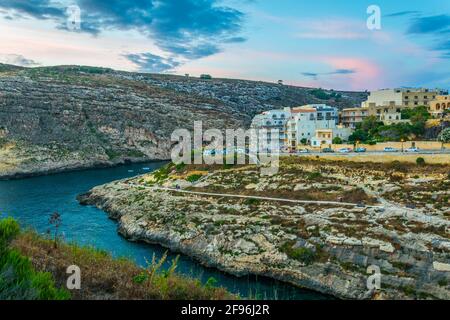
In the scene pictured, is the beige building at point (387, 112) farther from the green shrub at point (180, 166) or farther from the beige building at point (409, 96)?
the green shrub at point (180, 166)

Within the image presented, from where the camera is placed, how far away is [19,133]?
9894cm

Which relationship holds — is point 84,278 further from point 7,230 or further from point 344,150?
point 344,150

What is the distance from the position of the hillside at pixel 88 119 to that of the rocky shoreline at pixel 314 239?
53915mm

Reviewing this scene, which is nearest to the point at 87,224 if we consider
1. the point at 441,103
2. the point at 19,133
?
the point at 441,103

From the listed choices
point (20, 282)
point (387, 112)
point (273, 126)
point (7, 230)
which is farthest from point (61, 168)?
point (20, 282)

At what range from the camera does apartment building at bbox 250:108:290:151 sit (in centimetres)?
7644

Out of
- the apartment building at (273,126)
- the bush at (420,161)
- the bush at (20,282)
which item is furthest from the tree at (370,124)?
the bush at (20,282)

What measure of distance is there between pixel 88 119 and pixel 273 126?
188 feet

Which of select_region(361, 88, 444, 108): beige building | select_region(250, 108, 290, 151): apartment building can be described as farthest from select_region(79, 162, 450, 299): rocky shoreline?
select_region(361, 88, 444, 108): beige building

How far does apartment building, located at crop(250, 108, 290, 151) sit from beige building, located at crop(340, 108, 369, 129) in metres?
11.3

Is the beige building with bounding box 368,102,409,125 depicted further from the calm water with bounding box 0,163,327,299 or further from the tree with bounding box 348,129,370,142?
the calm water with bounding box 0,163,327,299

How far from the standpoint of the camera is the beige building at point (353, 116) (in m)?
74.6

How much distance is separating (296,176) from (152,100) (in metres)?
96.3
